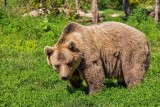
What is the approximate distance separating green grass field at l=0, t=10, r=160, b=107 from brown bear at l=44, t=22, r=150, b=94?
0.89ft

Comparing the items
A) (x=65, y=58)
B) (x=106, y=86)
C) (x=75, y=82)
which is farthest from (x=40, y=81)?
(x=65, y=58)

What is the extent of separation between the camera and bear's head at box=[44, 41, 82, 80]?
7.11 meters

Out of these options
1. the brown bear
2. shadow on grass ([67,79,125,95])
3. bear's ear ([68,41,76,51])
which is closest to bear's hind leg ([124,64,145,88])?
the brown bear

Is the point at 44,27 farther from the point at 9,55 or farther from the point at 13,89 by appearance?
the point at 13,89

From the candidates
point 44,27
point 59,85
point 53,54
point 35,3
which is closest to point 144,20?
point 44,27

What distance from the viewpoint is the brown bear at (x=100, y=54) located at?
7.25 m

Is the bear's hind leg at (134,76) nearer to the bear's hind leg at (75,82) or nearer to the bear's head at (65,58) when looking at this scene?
the bear's hind leg at (75,82)

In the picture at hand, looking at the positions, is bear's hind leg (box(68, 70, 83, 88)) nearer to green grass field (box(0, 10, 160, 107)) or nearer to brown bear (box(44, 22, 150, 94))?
brown bear (box(44, 22, 150, 94))

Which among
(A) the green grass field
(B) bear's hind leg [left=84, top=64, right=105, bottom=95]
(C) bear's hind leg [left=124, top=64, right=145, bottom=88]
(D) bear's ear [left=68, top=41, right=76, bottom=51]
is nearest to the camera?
(D) bear's ear [left=68, top=41, right=76, bottom=51]

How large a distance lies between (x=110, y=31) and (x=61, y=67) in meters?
1.37

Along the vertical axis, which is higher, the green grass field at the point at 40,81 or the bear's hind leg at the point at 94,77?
the bear's hind leg at the point at 94,77

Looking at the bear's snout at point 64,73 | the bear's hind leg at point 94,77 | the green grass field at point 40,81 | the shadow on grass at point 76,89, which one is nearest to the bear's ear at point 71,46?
the bear's snout at point 64,73

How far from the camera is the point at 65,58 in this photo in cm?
714

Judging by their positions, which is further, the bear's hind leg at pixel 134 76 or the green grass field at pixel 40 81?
the bear's hind leg at pixel 134 76
